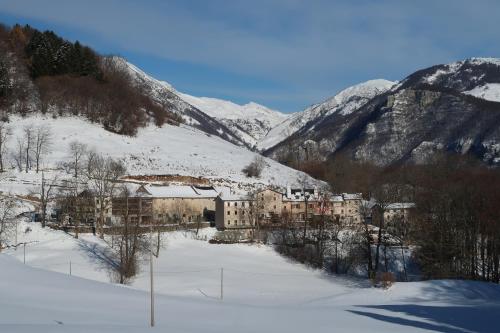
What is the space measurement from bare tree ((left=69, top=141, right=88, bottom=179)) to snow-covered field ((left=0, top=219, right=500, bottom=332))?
72.4ft

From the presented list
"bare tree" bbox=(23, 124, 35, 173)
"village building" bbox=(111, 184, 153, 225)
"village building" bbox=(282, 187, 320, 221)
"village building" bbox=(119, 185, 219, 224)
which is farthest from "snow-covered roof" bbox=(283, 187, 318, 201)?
"bare tree" bbox=(23, 124, 35, 173)

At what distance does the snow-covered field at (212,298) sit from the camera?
18.5 metres

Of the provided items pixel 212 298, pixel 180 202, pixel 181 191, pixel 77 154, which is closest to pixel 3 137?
pixel 77 154

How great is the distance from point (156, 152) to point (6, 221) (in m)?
42.3

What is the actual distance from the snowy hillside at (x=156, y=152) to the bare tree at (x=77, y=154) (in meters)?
1.27

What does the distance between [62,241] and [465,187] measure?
42.6m

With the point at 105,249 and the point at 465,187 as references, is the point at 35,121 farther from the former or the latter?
the point at 465,187

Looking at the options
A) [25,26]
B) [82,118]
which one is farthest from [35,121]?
[25,26]

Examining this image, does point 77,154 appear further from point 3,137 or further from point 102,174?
point 102,174

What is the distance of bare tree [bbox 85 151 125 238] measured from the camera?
6550 centimetres

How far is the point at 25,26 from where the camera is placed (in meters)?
125

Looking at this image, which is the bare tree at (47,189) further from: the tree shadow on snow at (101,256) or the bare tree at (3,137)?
the tree shadow on snow at (101,256)

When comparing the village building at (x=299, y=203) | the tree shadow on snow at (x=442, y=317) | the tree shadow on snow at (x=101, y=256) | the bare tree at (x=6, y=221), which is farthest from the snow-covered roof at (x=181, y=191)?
the tree shadow on snow at (x=442, y=317)

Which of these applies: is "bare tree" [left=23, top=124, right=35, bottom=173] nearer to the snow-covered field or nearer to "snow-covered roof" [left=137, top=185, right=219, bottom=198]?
"snow-covered roof" [left=137, top=185, right=219, bottom=198]
